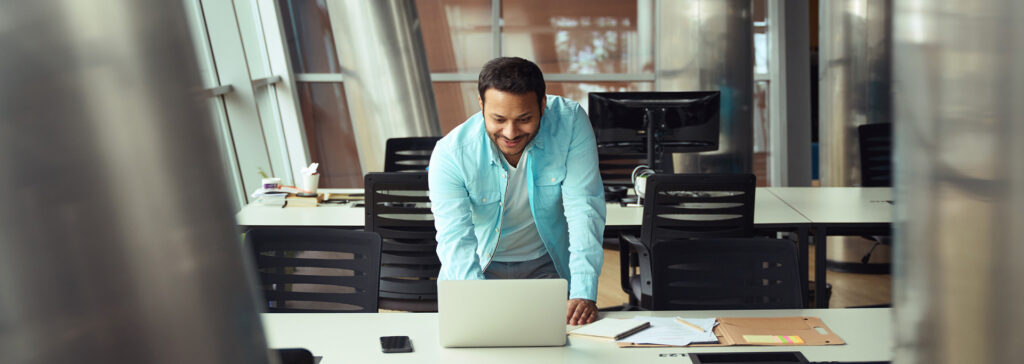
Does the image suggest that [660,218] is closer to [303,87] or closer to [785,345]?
[785,345]

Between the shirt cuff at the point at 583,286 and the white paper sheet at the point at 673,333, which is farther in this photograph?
the shirt cuff at the point at 583,286

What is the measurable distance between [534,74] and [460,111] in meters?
6.20

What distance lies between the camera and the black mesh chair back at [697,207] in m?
3.89

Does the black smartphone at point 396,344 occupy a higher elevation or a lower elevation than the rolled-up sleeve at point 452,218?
lower

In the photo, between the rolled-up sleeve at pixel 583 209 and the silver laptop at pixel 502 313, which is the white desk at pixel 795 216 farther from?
the silver laptop at pixel 502 313

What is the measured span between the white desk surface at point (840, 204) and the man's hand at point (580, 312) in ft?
6.78

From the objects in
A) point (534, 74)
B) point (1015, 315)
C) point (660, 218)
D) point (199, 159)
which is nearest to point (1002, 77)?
point (1015, 315)

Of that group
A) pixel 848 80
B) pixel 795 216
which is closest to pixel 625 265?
pixel 795 216

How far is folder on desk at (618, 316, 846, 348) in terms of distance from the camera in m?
2.37

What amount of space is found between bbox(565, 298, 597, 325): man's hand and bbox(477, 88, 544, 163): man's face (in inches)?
21.4

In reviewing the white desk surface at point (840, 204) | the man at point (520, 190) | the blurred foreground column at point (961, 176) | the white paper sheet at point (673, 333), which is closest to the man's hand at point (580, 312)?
the man at point (520, 190)

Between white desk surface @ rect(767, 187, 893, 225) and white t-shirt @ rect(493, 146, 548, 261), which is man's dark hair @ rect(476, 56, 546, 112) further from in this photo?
white desk surface @ rect(767, 187, 893, 225)

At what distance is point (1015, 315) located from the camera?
0.34 m

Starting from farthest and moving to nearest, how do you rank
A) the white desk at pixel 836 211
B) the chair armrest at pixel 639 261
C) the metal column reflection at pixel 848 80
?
the metal column reflection at pixel 848 80 → the white desk at pixel 836 211 → the chair armrest at pixel 639 261
